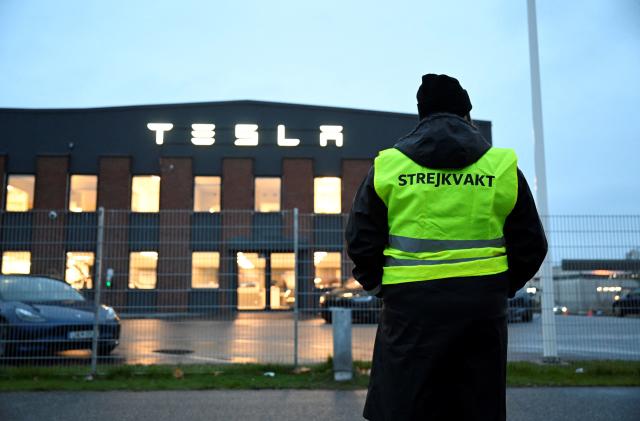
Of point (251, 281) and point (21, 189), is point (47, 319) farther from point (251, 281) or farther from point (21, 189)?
point (21, 189)

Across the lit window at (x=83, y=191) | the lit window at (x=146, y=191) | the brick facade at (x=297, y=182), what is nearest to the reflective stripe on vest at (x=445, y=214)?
the brick facade at (x=297, y=182)

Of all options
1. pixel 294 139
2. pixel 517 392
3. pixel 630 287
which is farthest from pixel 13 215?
pixel 294 139

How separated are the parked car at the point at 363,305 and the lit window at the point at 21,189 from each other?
73.4ft

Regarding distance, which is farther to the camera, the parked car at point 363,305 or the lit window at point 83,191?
the lit window at point 83,191

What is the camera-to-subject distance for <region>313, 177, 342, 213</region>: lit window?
88.4 feet

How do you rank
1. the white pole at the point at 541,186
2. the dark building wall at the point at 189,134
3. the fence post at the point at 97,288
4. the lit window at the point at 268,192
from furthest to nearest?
the lit window at the point at 268,192, the dark building wall at the point at 189,134, the white pole at the point at 541,186, the fence post at the point at 97,288

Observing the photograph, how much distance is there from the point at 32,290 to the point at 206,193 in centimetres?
1835

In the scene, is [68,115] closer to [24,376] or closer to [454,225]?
[24,376]

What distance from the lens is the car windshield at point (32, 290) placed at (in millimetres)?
8195

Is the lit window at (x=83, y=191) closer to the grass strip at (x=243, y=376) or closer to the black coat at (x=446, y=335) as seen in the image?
the grass strip at (x=243, y=376)

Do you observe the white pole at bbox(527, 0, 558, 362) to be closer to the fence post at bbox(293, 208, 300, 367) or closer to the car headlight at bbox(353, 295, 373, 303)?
the car headlight at bbox(353, 295, 373, 303)

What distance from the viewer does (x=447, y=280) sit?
2.27 meters

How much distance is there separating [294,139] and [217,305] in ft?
63.3

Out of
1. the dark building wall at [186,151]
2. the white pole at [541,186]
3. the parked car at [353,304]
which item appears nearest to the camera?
the parked car at [353,304]
